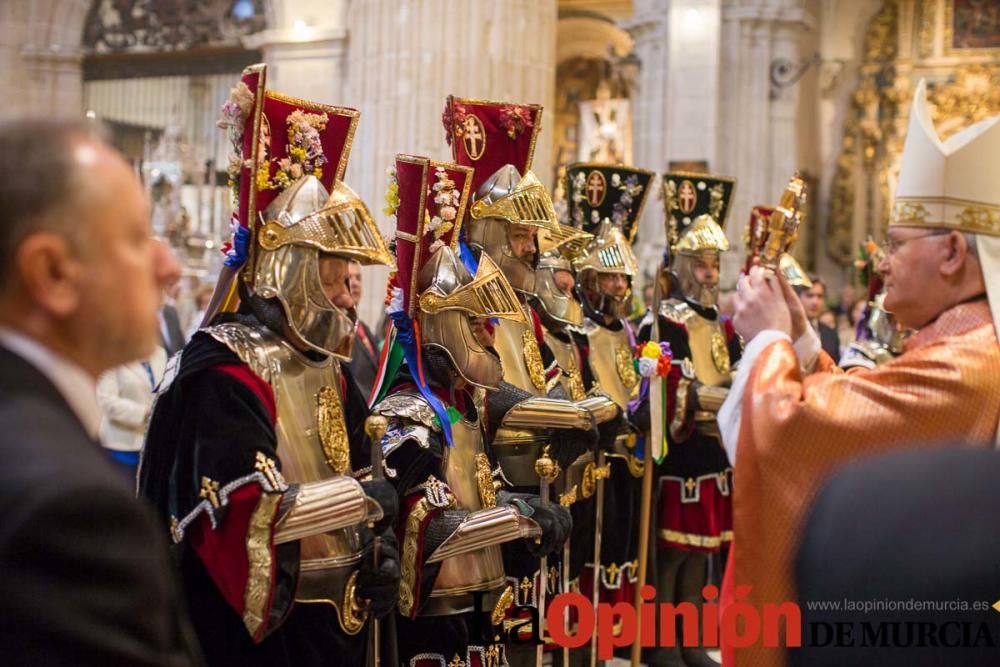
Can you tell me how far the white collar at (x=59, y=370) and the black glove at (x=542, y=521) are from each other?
291cm

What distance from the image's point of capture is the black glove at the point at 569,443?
5.27m

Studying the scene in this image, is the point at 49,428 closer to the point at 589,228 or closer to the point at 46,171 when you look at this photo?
the point at 46,171

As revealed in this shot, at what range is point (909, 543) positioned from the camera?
112cm

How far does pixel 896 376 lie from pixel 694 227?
4717 mm

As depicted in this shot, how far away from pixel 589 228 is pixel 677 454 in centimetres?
137

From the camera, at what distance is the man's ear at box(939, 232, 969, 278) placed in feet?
10.5

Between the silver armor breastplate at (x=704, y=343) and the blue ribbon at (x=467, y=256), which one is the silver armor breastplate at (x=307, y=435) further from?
the silver armor breastplate at (x=704, y=343)

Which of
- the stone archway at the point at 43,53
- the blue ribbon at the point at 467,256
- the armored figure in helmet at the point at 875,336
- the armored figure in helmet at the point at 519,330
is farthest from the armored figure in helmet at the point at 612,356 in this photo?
the stone archway at the point at 43,53

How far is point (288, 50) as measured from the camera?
13312 mm

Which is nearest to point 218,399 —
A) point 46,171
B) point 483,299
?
point 483,299

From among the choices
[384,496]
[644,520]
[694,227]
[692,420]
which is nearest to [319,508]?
[384,496]

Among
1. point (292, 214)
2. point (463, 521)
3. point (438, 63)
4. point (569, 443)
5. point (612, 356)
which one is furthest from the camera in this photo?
point (438, 63)

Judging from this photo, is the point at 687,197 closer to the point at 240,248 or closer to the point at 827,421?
the point at 240,248

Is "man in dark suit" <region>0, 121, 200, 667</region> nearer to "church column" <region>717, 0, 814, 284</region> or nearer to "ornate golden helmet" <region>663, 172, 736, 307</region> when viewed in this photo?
"ornate golden helmet" <region>663, 172, 736, 307</region>
